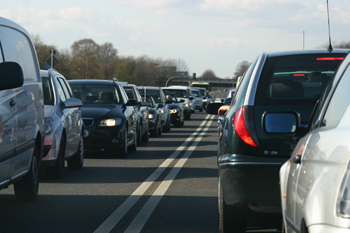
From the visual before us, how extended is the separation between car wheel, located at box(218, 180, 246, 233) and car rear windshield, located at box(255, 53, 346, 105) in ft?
3.08

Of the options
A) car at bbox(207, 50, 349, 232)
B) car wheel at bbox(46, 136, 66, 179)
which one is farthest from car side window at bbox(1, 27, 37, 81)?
car at bbox(207, 50, 349, 232)

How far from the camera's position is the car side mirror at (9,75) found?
507cm

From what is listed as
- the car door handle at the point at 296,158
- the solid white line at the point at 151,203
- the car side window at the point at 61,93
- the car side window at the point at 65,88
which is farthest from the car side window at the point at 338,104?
the car side window at the point at 65,88

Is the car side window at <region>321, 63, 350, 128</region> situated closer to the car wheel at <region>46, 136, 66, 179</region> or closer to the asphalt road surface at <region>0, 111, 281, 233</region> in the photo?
the asphalt road surface at <region>0, 111, 281, 233</region>

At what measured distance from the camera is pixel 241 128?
16.1 ft

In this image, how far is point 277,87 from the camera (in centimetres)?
509

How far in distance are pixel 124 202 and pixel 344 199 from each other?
5326mm

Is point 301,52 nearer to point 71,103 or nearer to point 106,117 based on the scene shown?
point 71,103

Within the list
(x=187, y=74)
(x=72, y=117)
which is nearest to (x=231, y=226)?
(x=72, y=117)

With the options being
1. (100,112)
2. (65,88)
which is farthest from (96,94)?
(65,88)

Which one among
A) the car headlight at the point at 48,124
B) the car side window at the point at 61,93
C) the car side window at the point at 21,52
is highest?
the car side window at the point at 21,52

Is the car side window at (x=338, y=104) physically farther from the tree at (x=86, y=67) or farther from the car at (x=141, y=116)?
the tree at (x=86, y=67)

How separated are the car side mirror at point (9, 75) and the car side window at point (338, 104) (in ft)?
10.0

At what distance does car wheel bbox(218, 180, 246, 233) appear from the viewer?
5164mm
